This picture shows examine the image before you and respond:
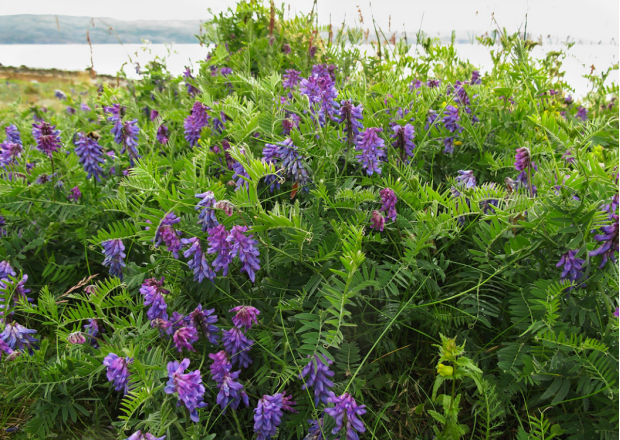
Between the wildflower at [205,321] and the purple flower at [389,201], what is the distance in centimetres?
68

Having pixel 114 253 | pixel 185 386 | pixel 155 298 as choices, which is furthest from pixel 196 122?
pixel 185 386

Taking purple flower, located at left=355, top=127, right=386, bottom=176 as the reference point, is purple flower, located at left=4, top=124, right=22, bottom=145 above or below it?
below

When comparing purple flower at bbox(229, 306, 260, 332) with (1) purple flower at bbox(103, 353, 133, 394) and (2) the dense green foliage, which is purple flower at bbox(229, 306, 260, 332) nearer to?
(2) the dense green foliage

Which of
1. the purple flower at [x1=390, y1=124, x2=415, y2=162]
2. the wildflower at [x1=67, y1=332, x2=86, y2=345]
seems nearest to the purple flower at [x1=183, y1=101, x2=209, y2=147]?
the purple flower at [x1=390, y1=124, x2=415, y2=162]

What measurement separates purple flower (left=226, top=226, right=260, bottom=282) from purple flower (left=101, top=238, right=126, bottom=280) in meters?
0.58

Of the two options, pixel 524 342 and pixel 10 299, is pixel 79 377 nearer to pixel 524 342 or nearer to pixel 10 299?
pixel 10 299

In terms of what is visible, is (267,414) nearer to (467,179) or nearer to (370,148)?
(370,148)

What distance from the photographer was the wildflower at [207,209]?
4.28ft

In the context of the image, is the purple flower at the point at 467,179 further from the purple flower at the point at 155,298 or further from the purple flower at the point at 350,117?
the purple flower at the point at 155,298

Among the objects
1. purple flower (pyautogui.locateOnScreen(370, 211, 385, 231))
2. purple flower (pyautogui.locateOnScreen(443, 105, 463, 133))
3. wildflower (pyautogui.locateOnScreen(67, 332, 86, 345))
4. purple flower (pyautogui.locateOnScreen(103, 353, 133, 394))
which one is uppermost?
purple flower (pyautogui.locateOnScreen(443, 105, 463, 133))

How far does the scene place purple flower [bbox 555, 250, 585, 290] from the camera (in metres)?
1.27

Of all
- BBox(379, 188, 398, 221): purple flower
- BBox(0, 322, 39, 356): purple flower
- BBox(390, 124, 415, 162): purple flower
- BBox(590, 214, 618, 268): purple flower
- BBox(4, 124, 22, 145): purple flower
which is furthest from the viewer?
BBox(4, 124, 22, 145): purple flower

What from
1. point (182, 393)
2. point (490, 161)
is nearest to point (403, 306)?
point (182, 393)

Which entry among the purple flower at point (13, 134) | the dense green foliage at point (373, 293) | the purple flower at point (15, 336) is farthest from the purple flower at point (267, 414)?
the purple flower at point (13, 134)
